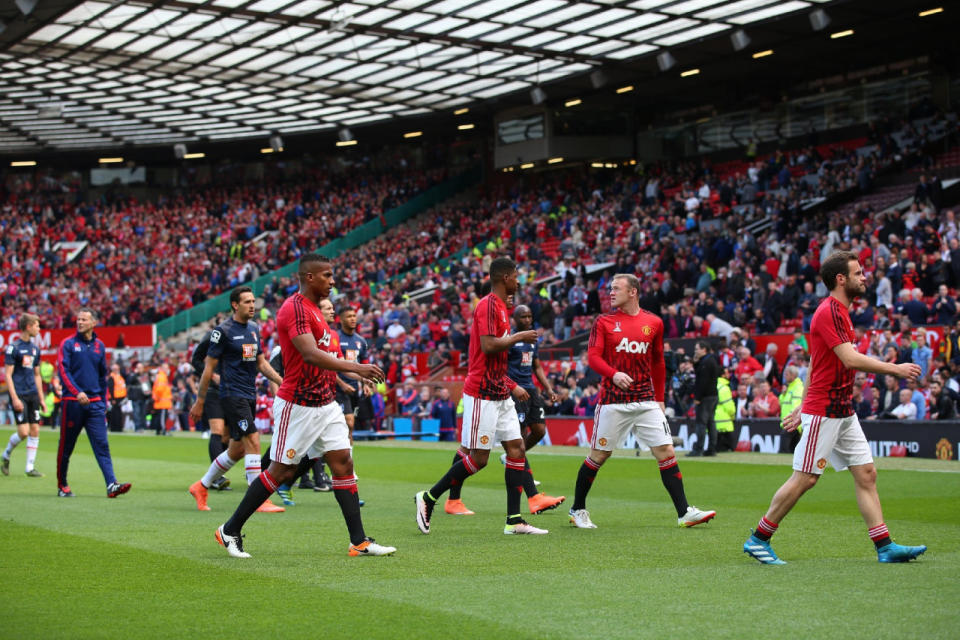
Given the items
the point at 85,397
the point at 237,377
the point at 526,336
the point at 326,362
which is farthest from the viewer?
the point at 85,397

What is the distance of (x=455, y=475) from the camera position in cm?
961

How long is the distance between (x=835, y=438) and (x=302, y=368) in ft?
11.9

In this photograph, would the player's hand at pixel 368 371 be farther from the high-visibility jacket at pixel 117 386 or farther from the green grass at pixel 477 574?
the high-visibility jacket at pixel 117 386

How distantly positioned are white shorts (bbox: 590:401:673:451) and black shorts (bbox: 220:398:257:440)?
3771mm

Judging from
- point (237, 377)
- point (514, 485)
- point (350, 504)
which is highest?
point (237, 377)

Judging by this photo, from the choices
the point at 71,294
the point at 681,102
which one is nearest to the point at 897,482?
the point at 681,102

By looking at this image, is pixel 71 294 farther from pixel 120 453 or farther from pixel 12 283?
pixel 120 453

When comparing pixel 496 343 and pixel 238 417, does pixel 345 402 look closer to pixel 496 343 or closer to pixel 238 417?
pixel 238 417

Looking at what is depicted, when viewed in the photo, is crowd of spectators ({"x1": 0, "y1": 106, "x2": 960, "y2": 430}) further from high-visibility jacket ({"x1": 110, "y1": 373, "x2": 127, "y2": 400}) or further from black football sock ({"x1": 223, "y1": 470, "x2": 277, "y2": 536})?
black football sock ({"x1": 223, "y1": 470, "x2": 277, "y2": 536})

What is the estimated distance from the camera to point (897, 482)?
1346cm

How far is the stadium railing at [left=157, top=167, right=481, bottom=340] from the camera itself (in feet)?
148

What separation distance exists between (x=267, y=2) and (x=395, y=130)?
1829 cm

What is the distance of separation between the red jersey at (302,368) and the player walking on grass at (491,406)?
5.70 ft

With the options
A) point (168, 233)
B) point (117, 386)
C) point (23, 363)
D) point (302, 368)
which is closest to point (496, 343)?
point (302, 368)
